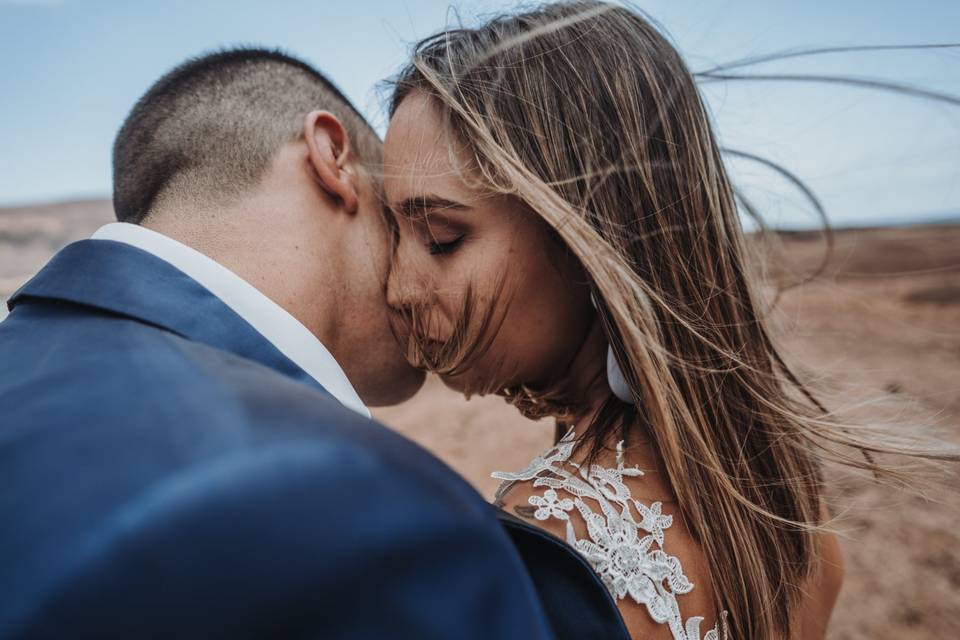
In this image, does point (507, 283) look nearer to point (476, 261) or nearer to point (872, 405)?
point (476, 261)

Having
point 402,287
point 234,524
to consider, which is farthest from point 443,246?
point 234,524

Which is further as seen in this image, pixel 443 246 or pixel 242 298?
pixel 443 246

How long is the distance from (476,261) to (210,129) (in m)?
0.97

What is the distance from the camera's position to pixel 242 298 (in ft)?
4.29

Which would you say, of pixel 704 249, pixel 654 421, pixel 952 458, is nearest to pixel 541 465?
pixel 654 421

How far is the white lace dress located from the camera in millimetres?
1325

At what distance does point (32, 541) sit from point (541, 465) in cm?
108

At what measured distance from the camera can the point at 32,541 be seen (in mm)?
606

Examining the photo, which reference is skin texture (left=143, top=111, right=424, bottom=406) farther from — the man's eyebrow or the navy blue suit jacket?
the navy blue suit jacket

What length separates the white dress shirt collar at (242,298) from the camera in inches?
50.0

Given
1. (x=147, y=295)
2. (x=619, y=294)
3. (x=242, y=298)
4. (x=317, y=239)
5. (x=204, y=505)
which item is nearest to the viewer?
(x=204, y=505)

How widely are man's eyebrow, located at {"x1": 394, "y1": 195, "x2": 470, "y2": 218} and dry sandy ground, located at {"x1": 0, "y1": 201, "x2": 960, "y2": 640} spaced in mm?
1157

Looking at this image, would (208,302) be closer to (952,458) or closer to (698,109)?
(698,109)

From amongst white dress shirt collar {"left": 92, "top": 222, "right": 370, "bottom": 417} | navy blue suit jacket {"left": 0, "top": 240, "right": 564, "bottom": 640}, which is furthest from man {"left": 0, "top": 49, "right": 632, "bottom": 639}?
white dress shirt collar {"left": 92, "top": 222, "right": 370, "bottom": 417}
